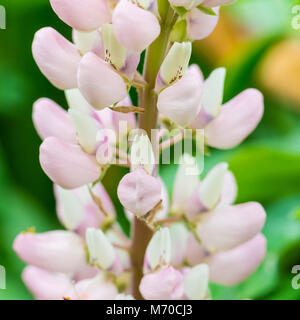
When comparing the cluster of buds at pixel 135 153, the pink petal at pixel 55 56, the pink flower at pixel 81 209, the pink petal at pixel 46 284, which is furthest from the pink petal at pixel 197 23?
the pink petal at pixel 46 284

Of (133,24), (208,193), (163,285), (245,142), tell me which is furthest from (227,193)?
(245,142)

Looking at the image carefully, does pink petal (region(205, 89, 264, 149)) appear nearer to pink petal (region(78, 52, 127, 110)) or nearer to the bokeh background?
pink petal (region(78, 52, 127, 110))

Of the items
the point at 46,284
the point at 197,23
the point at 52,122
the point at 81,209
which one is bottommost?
the point at 46,284

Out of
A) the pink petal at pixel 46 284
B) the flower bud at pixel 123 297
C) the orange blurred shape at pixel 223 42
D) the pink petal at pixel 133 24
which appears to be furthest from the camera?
the orange blurred shape at pixel 223 42

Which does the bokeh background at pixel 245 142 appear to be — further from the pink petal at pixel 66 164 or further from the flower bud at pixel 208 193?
the pink petal at pixel 66 164

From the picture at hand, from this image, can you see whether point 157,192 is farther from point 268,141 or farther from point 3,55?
point 3,55

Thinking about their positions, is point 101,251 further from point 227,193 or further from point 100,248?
point 227,193

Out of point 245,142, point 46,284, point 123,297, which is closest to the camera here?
point 123,297
